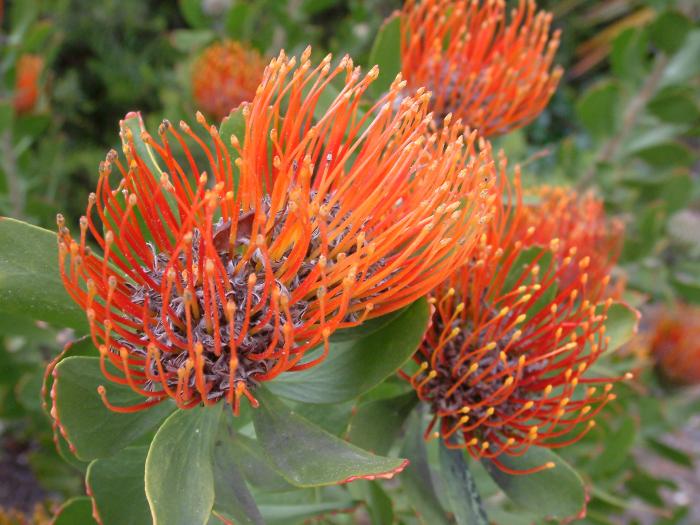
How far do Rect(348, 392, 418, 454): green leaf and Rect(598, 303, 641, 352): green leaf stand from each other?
0.31 meters

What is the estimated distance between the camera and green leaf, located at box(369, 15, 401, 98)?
110cm

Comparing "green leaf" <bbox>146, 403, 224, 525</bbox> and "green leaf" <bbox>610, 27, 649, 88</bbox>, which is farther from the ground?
"green leaf" <bbox>610, 27, 649, 88</bbox>

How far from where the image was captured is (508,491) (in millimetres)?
902

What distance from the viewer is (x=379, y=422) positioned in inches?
33.3

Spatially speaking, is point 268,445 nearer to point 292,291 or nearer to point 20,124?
point 292,291

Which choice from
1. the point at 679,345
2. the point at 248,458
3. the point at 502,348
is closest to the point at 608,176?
the point at 679,345

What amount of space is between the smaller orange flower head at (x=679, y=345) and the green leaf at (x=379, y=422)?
1741 mm

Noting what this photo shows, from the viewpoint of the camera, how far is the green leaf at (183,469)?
0.64 m

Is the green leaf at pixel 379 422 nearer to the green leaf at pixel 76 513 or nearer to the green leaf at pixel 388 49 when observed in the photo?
the green leaf at pixel 76 513

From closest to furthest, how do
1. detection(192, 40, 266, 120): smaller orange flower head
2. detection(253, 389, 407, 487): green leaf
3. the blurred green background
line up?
detection(253, 389, 407, 487): green leaf, the blurred green background, detection(192, 40, 266, 120): smaller orange flower head

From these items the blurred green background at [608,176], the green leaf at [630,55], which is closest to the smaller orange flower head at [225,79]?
the blurred green background at [608,176]

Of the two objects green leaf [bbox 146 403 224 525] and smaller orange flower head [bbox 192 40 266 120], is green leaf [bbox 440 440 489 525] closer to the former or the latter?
green leaf [bbox 146 403 224 525]

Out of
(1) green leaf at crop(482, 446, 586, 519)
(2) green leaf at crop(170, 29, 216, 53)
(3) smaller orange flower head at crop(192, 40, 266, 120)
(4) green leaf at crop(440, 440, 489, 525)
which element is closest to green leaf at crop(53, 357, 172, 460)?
(4) green leaf at crop(440, 440, 489, 525)

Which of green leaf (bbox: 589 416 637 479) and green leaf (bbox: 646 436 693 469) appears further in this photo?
green leaf (bbox: 646 436 693 469)
